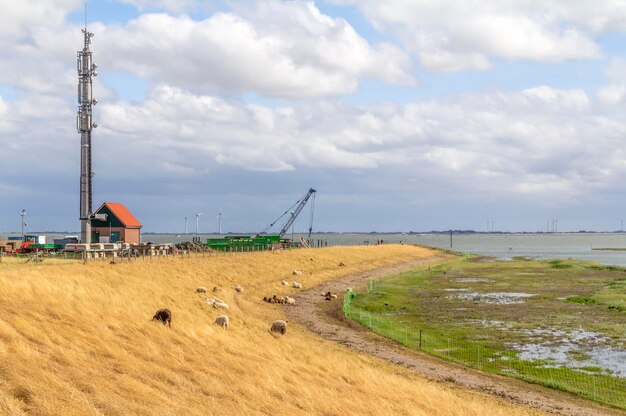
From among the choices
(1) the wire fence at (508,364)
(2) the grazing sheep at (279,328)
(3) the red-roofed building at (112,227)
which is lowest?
(1) the wire fence at (508,364)

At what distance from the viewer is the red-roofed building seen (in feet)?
284

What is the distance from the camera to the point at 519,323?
4850 centimetres

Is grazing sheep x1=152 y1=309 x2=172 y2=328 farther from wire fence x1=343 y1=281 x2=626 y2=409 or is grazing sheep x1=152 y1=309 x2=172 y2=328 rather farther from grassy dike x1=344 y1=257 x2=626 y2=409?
grassy dike x1=344 y1=257 x2=626 y2=409

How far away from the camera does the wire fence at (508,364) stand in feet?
95.6

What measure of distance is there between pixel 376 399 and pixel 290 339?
46.6 ft

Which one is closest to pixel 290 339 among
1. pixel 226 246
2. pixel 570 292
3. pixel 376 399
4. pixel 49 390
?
pixel 376 399

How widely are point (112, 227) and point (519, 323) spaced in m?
58.7

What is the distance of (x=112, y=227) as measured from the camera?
86875 mm

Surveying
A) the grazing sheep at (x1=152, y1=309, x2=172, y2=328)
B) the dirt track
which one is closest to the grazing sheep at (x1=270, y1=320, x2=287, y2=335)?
the dirt track

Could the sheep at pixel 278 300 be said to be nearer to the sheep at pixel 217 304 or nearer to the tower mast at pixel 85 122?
the sheep at pixel 217 304

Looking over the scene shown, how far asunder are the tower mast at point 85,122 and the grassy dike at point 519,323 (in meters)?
40.4

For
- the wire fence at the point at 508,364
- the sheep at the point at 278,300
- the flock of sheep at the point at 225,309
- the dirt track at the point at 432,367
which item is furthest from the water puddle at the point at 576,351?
the sheep at the point at 278,300

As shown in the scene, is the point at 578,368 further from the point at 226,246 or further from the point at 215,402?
the point at 226,246

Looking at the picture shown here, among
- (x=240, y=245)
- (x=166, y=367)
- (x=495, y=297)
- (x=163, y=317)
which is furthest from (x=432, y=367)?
(x=240, y=245)
